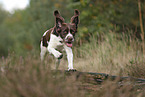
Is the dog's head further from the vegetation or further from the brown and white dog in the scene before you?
the vegetation

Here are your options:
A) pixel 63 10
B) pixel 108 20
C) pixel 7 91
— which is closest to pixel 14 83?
pixel 7 91

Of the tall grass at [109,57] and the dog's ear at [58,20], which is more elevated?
the dog's ear at [58,20]

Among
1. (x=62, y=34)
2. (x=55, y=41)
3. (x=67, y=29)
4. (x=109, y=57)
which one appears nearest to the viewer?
(x=67, y=29)

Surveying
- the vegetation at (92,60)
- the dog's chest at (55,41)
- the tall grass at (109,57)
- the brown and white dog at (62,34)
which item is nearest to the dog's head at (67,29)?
the brown and white dog at (62,34)

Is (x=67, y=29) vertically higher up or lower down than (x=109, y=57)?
higher up

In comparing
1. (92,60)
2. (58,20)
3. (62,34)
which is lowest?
(92,60)

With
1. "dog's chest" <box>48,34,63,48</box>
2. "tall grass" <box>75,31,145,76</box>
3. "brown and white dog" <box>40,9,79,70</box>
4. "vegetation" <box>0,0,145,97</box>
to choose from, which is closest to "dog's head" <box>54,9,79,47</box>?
"brown and white dog" <box>40,9,79,70</box>

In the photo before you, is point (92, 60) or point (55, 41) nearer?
point (55, 41)

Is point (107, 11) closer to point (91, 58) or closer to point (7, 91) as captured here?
point (91, 58)

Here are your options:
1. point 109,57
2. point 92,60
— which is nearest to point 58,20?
point 92,60

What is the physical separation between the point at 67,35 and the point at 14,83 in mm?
2086

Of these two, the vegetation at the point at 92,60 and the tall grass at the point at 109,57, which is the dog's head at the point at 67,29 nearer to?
the vegetation at the point at 92,60

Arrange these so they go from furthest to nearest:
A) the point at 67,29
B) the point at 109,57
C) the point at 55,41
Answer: the point at 109,57 < the point at 55,41 < the point at 67,29

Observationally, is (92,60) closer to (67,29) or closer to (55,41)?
(55,41)
